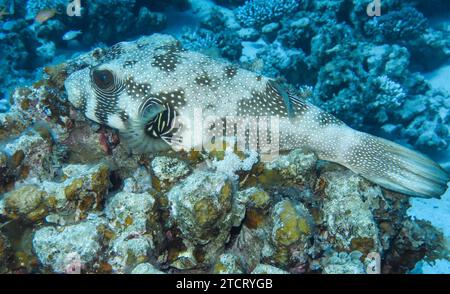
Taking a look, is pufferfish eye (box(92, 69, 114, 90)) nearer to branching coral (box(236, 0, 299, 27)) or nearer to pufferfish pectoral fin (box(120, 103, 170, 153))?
pufferfish pectoral fin (box(120, 103, 170, 153))

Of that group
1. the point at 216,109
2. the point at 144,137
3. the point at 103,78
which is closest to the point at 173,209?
the point at 144,137

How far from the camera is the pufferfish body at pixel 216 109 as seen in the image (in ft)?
12.5

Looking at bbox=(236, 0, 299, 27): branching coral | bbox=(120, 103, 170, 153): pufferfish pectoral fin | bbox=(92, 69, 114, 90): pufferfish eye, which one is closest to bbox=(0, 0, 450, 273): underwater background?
bbox=(120, 103, 170, 153): pufferfish pectoral fin

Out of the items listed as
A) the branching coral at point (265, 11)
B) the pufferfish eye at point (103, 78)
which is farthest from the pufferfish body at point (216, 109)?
the branching coral at point (265, 11)

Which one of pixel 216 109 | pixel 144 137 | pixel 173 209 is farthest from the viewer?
pixel 216 109

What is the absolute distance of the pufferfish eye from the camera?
3.87 m

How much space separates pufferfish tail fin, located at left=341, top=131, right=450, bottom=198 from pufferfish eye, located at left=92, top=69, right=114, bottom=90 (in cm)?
278

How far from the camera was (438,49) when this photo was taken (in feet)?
35.2

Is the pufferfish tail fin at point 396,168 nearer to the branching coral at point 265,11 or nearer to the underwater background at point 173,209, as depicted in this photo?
the underwater background at point 173,209

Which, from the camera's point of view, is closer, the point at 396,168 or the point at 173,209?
the point at 173,209

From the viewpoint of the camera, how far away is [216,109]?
152 inches

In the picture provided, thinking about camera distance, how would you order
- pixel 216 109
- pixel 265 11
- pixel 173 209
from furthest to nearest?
pixel 265 11, pixel 216 109, pixel 173 209

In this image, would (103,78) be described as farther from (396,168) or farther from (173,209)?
(396,168)

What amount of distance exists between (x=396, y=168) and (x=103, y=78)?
3.40m
